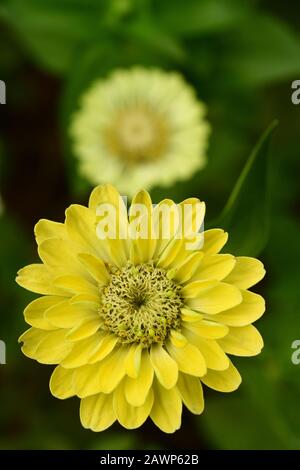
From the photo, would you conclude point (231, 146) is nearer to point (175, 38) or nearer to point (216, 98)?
point (216, 98)

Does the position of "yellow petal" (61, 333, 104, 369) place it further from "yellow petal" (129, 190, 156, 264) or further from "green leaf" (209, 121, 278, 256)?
"green leaf" (209, 121, 278, 256)

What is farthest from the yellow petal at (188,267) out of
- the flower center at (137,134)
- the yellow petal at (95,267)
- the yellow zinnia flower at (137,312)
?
the flower center at (137,134)

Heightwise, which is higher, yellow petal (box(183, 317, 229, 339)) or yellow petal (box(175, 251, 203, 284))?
yellow petal (box(175, 251, 203, 284))

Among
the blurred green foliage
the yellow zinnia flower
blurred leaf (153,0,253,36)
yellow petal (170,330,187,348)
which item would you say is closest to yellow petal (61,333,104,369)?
the yellow zinnia flower

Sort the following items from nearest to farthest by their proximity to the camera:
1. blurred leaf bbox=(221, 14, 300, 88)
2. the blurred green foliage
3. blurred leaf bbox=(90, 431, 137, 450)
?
1. blurred leaf bbox=(90, 431, 137, 450)
2. the blurred green foliage
3. blurred leaf bbox=(221, 14, 300, 88)

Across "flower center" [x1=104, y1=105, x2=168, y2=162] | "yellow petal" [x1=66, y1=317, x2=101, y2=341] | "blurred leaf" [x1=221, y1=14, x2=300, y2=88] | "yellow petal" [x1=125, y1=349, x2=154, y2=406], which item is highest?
"blurred leaf" [x1=221, y1=14, x2=300, y2=88]

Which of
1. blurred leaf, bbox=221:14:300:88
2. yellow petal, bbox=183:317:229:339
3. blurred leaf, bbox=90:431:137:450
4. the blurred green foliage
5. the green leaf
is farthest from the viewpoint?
→ blurred leaf, bbox=221:14:300:88

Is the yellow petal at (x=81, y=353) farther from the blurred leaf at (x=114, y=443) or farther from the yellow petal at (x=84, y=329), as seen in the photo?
the blurred leaf at (x=114, y=443)
